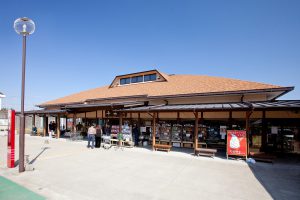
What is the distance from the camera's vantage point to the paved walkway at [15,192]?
5.07 metres

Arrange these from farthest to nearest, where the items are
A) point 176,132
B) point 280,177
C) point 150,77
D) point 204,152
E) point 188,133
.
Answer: point 150,77 → point 176,132 → point 188,133 → point 204,152 → point 280,177

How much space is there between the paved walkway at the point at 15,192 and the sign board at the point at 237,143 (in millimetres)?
9182

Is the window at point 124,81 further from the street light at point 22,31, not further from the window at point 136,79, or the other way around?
the street light at point 22,31

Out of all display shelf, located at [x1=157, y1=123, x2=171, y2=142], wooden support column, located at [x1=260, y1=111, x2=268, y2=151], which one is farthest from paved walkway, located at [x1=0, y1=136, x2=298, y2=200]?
display shelf, located at [x1=157, y1=123, x2=171, y2=142]

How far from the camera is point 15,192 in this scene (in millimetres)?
5391

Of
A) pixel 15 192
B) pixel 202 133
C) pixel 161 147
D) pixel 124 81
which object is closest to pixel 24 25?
pixel 15 192

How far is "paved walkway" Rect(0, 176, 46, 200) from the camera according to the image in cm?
507

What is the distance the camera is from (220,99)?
13.5 metres

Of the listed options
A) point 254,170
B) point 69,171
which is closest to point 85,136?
point 69,171

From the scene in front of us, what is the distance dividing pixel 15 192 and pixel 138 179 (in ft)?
12.1

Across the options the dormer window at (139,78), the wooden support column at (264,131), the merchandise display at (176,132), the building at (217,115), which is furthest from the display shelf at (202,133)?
the dormer window at (139,78)

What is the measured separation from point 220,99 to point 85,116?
14.4 m

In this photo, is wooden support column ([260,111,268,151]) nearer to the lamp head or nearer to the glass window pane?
the glass window pane

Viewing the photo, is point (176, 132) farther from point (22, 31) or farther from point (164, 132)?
point (22, 31)
